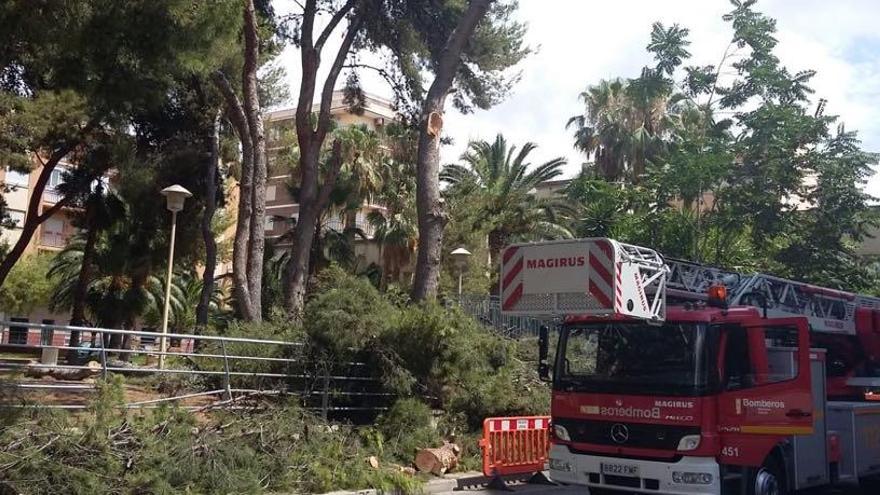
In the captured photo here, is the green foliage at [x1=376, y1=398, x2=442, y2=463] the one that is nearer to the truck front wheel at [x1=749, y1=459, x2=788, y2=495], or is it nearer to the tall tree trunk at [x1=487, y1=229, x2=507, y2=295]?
the truck front wheel at [x1=749, y1=459, x2=788, y2=495]

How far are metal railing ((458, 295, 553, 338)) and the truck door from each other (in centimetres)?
894

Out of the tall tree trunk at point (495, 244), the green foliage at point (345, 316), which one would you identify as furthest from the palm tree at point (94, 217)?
the tall tree trunk at point (495, 244)

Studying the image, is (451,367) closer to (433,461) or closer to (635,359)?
(433,461)

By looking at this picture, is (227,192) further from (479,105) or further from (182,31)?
(182,31)

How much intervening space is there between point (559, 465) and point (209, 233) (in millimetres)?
14573

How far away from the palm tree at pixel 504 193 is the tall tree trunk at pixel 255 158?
57.2ft

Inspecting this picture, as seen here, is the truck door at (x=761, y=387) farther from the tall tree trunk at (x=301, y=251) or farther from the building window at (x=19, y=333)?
the tall tree trunk at (x=301, y=251)

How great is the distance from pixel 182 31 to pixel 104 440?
5.46 metres

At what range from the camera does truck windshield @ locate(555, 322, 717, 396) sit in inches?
382

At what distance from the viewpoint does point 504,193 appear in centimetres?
3731

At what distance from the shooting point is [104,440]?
382 inches

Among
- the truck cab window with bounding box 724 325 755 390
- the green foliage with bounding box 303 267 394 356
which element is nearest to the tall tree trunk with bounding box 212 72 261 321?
the green foliage with bounding box 303 267 394 356

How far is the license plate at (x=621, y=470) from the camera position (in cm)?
969

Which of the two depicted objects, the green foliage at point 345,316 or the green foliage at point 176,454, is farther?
→ the green foliage at point 345,316
